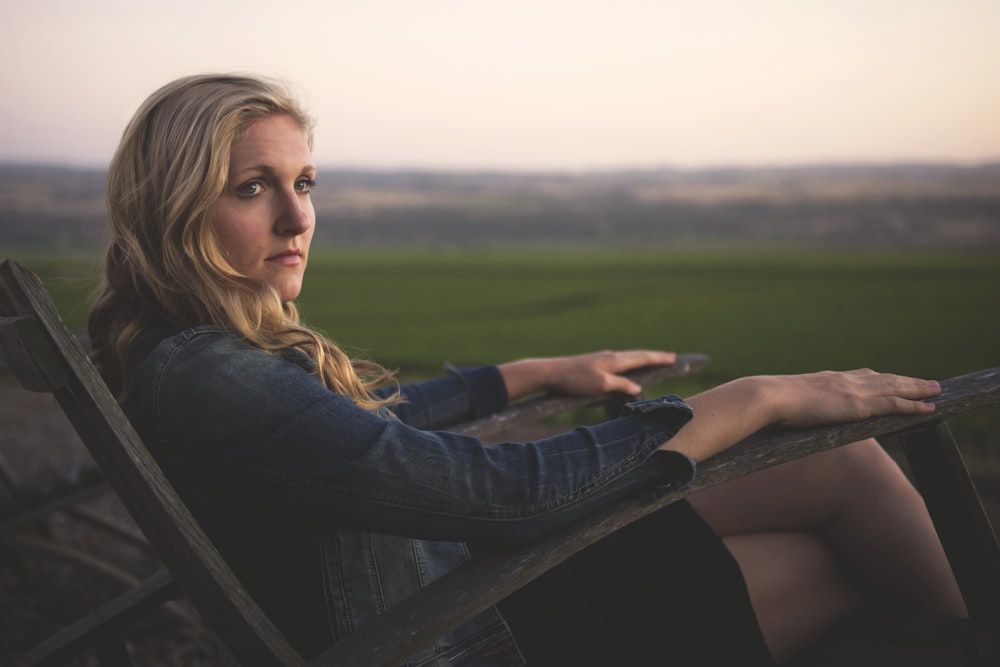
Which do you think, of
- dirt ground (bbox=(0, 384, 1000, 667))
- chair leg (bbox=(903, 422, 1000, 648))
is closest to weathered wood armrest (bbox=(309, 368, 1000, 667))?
chair leg (bbox=(903, 422, 1000, 648))

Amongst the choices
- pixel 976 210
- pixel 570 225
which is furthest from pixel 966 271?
pixel 570 225

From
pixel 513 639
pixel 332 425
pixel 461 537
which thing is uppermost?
pixel 332 425

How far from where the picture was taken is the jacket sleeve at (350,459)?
1249 millimetres

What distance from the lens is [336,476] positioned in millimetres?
1242

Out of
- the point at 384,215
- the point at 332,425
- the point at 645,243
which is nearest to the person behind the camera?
the point at 332,425

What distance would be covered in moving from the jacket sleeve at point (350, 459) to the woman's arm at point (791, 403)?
0.14 m

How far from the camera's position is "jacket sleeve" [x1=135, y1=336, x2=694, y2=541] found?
1249mm

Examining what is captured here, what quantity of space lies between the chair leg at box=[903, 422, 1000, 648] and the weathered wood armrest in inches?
5.3

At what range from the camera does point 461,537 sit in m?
1.30

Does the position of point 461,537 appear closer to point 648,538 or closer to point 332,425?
point 332,425

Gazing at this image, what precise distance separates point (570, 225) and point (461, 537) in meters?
71.8

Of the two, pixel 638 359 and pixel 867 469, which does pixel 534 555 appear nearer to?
pixel 867 469

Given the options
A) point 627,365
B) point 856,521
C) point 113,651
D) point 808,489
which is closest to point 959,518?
point 856,521

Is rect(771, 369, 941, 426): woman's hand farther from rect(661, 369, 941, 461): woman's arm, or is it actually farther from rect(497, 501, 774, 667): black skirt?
rect(497, 501, 774, 667): black skirt
